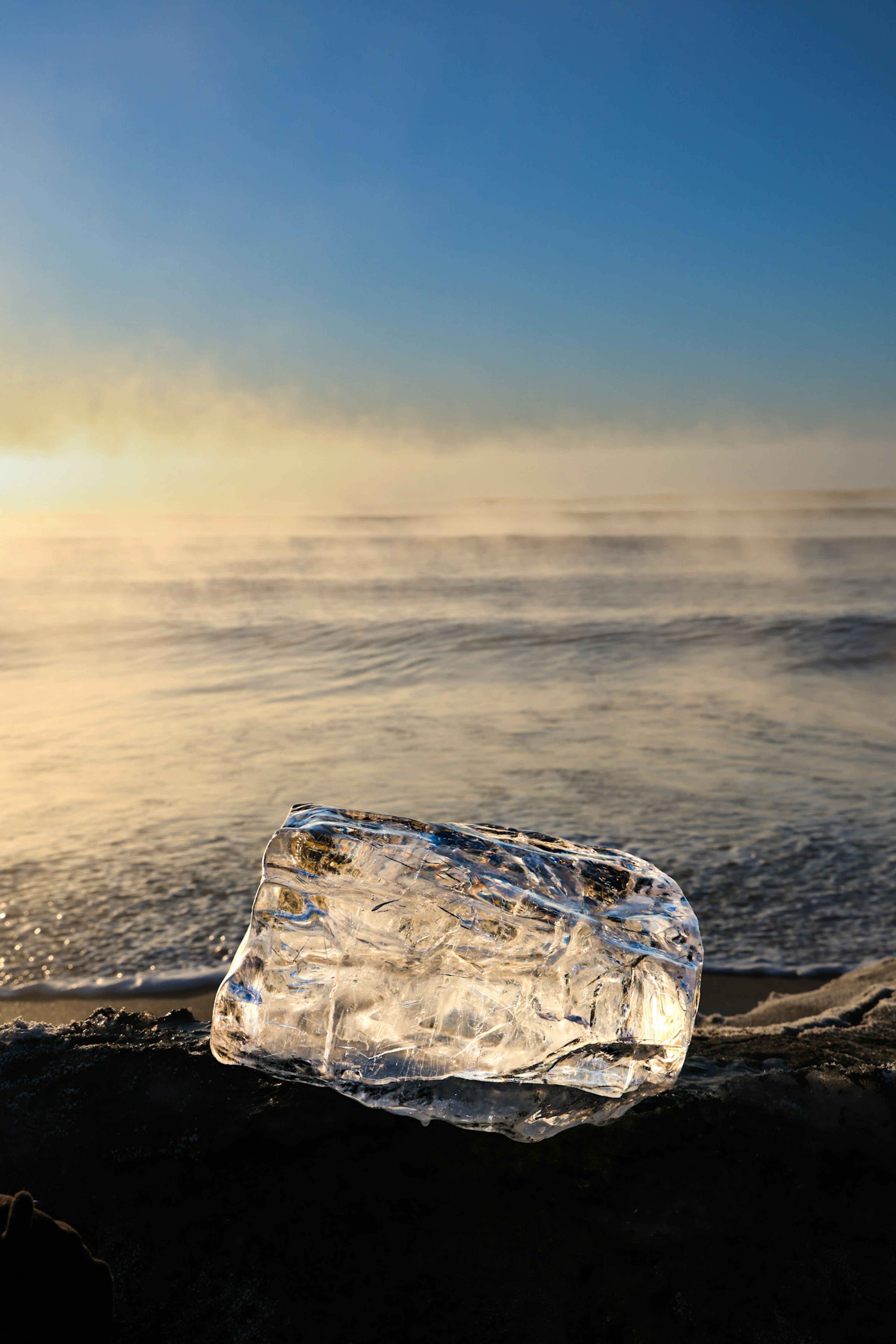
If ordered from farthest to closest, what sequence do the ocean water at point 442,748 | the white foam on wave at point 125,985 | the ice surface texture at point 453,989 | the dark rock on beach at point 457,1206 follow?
the ocean water at point 442,748, the white foam on wave at point 125,985, the ice surface texture at point 453,989, the dark rock on beach at point 457,1206

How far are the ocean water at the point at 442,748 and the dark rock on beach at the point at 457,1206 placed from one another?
1.75 metres

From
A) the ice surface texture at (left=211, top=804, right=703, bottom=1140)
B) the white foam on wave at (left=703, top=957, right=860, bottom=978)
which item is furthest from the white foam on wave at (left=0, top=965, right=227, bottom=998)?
the white foam on wave at (left=703, top=957, right=860, bottom=978)

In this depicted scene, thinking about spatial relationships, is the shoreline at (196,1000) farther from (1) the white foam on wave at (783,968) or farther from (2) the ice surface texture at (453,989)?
(2) the ice surface texture at (453,989)

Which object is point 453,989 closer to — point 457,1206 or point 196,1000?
point 457,1206

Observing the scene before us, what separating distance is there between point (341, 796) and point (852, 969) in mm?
3066

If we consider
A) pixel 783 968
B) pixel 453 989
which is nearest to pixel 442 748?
pixel 783 968

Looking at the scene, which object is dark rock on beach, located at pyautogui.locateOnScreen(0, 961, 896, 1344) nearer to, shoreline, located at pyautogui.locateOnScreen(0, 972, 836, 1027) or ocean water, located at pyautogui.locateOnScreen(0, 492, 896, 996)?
shoreline, located at pyautogui.locateOnScreen(0, 972, 836, 1027)

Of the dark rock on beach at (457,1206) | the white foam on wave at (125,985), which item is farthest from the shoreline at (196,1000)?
the dark rock on beach at (457,1206)

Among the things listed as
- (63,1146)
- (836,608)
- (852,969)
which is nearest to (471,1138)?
(63,1146)

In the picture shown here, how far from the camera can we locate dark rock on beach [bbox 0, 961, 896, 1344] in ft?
4.84

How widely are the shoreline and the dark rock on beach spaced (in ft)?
4.47

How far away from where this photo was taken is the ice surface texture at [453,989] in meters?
1.69

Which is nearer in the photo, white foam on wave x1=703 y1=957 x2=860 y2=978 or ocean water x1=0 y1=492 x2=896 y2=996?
white foam on wave x1=703 y1=957 x2=860 y2=978

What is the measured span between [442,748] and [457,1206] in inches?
193
